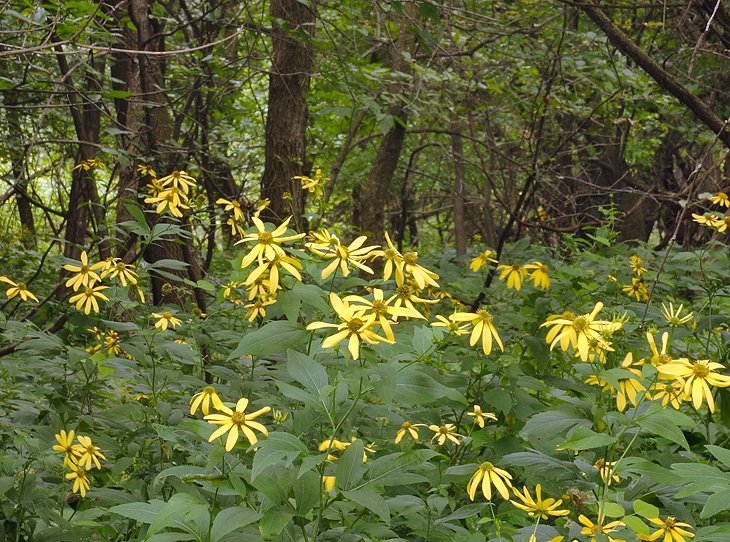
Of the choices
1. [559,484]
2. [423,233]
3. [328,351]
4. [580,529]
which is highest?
[328,351]

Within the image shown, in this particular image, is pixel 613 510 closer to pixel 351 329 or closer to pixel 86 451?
pixel 351 329

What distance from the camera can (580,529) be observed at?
4.90 ft

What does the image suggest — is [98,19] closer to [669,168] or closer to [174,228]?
[174,228]

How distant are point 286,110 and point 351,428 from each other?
8.32 feet

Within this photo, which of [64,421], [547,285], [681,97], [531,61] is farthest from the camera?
[531,61]

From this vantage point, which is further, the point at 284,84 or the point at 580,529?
the point at 284,84

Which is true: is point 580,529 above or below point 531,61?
below

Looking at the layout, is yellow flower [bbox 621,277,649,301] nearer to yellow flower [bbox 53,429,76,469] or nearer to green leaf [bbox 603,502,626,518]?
green leaf [bbox 603,502,626,518]

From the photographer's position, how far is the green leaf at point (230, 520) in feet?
4.42

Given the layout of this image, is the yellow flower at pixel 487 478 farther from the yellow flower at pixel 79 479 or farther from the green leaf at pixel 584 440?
the yellow flower at pixel 79 479

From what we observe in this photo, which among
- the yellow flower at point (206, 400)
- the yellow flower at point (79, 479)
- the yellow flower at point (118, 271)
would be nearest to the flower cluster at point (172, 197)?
the yellow flower at point (118, 271)

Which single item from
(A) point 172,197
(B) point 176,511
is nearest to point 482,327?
(B) point 176,511

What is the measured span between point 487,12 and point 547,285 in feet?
17.2

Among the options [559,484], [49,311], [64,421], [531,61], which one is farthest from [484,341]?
[531,61]
